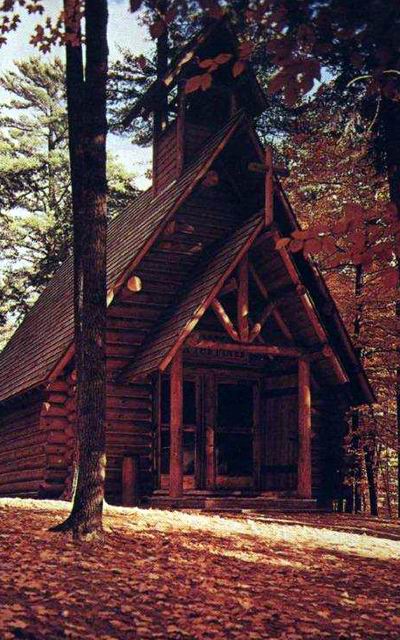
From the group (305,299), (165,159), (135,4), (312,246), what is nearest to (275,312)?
(305,299)

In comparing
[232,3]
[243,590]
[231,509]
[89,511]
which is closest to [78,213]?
[89,511]

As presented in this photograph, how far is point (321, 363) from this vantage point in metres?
16.5

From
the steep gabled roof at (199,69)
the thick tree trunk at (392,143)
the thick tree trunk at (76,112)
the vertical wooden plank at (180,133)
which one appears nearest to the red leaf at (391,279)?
the thick tree trunk at (392,143)

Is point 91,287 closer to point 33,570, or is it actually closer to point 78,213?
point 78,213

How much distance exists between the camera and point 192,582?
7.43 m

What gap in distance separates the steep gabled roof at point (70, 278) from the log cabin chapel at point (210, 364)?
96mm

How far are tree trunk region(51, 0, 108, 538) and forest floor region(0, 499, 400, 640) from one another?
1.97ft

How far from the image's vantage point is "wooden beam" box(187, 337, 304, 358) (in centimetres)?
1443

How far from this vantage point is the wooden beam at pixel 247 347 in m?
14.4

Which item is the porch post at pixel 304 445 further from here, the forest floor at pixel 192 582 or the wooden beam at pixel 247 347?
the forest floor at pixel 192 582

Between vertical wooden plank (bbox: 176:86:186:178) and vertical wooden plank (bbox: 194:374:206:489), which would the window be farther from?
vertical wooden plank (bbox: 176:86:186:178)

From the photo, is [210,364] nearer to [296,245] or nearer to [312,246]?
[296,245]

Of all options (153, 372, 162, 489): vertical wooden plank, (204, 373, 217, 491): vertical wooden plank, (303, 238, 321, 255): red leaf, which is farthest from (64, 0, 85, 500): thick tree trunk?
(204, 373, 217, 491): vertical wooden plank

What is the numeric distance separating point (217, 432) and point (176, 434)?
2.79 metres
